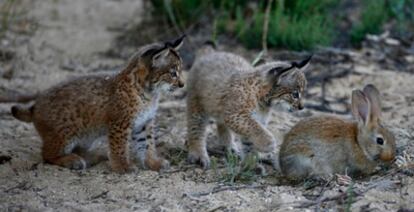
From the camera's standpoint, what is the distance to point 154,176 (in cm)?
779

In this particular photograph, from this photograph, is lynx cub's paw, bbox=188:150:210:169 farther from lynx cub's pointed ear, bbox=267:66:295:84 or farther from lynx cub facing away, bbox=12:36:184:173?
lynx cub's pointed ear, bbox=267:66:295:84

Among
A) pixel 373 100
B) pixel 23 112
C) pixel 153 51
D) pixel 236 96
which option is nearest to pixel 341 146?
pixel 373 100

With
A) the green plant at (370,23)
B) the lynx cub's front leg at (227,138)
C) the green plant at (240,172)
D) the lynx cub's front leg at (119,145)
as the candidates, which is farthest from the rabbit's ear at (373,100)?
the green plant at (370,23)

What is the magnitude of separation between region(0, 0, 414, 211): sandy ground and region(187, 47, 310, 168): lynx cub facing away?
1.26 ft

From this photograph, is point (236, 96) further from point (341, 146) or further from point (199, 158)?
point (341, 146)

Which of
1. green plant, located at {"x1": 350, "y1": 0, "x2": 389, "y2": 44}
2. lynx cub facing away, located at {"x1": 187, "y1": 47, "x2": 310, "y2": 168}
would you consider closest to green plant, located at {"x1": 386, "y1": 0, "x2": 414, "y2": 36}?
green plant, located at {"x1": 350, "y1": 0, "x2": 389, "y2": 44}

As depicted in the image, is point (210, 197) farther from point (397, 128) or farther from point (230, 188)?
point (397, 128)

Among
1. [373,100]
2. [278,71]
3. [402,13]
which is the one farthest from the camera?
[402,13]

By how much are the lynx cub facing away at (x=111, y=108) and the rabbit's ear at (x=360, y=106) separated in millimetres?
1618

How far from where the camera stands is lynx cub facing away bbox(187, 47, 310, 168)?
26.2 feet

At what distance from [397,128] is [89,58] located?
4.73m

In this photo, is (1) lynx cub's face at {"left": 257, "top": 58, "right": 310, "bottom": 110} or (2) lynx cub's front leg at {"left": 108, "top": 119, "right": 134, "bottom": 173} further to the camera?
(1) lynx cub's face at {"left": 257, "top": 58, "right": 310, "bottom": 110}

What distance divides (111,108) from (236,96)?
3.93ft

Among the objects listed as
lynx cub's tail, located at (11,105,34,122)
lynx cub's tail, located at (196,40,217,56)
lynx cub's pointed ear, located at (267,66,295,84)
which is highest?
lynx cub's tail, located at (196,40,217,56)
